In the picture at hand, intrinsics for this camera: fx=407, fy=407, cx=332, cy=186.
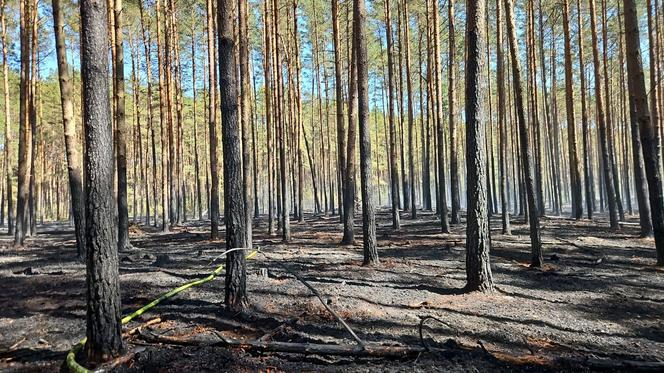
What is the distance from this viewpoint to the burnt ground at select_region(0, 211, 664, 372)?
12.6 ft

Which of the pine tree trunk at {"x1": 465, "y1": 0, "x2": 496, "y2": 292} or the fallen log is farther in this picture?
the pine tree trunk at {"x1": 465, "y1": 0, "x2": 496, "y2": 292}

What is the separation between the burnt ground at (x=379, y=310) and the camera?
3852 millimetres

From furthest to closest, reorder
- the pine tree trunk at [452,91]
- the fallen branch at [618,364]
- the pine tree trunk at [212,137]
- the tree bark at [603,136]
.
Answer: the tree bark at [603,136], the pine tree trunk at [212,137], the pine tree trunk at [452,91], the fallen branch at [618,364]

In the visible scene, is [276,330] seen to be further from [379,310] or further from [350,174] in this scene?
[350,174]

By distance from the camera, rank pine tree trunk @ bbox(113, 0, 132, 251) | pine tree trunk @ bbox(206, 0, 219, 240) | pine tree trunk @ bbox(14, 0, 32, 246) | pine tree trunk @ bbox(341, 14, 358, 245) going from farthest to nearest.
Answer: pine tree trunk @ bbox(206, 0, 219, 240), pine tree trunk @ bbox(14, 0, 32, 246), pine tree trunk @ bbox(341, 14, 358, 245), pine tree trunk @ bbox(113, 0, 132, 251)

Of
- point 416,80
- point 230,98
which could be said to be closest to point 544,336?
point 230,98

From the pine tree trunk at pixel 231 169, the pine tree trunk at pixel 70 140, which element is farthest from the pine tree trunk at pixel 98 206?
the pine tree trunk at pixel 70 140

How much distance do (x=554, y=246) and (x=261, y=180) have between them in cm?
3741

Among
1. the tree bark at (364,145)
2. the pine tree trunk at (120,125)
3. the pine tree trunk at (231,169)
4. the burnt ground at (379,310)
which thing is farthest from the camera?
the pine tree trunk at (120,125)

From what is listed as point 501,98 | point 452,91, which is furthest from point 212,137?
point 501,98

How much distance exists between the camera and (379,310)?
18.7 ft

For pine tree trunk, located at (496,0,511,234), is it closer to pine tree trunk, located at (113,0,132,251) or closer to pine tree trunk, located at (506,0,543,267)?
pine tree trunk, located at (506,0,543,267)

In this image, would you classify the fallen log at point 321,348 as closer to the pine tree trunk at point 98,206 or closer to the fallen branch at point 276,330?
the fallen branch at point 276,330

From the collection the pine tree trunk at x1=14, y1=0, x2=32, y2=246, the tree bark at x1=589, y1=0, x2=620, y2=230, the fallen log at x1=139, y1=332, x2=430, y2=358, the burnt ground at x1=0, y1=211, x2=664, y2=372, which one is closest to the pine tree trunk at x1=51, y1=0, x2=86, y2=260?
the burnt ground at x1=0, y1=211, x2=664, y2=372
